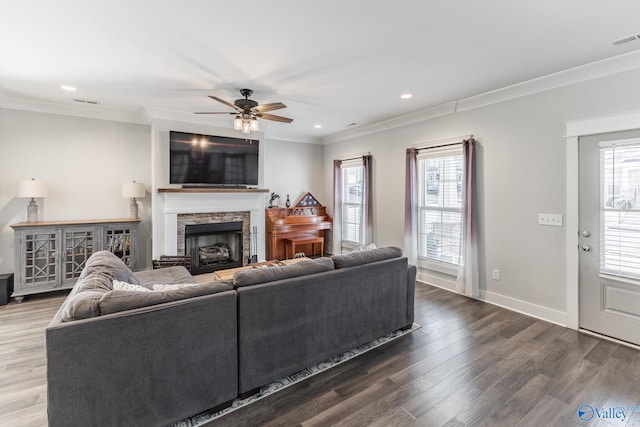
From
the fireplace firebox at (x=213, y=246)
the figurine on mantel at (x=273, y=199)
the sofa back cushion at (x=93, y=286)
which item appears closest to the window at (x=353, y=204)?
the figurine on mantel at (x=273, y=199)

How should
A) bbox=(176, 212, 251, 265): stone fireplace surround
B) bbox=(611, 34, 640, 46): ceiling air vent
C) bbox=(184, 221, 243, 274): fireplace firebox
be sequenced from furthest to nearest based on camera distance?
bbox=(184, 221, 243, 274): fireplace firebox, bbox=(176, 212, 251, 265): stone fireplace surround, bbox=(611, 34, 640, 46): ceiling air vent

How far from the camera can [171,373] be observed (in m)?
1.73

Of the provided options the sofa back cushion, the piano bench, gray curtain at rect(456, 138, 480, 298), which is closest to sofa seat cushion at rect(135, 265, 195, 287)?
the sofa back cushion

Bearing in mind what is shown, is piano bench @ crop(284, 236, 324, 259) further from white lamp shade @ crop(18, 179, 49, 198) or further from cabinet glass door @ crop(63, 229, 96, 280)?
white lamp shade @ crop(18, 179, 49, 198)

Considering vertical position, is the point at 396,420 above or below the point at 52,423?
below

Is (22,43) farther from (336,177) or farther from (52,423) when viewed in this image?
(336,177)

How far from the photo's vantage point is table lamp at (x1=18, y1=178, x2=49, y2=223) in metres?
3.83

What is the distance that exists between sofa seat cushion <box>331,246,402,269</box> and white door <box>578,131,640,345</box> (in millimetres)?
2009

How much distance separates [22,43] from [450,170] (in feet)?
16.1

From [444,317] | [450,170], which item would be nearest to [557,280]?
[444,317]

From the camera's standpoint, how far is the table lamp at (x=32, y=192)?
3.83 metres

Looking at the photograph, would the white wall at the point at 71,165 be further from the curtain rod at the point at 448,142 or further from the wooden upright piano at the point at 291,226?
the curtain rod at the point at 448,142

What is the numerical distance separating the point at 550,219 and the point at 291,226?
4195 mm

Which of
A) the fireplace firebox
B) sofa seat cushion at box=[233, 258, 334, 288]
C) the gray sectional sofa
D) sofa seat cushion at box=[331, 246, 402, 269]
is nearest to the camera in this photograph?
the gray sectional sofa
